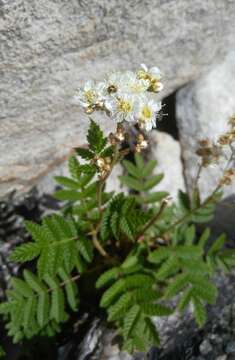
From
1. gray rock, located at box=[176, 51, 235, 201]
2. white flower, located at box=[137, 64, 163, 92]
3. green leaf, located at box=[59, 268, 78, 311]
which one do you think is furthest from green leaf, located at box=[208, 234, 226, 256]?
white flower, located at box=[137, 64, 163, 92]

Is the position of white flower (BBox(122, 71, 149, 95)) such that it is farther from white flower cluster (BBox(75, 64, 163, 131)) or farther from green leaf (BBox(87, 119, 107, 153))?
green leaf (BBox(87, 119, 107, 153))

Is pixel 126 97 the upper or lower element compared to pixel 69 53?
lower

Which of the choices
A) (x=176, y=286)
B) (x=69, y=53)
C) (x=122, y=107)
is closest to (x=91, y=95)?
(x=122, y=107)

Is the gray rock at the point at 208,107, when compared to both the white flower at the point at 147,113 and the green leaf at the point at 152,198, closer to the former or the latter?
the green leaf at the point at 152,198

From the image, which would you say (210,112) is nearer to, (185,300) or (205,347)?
(185,300)

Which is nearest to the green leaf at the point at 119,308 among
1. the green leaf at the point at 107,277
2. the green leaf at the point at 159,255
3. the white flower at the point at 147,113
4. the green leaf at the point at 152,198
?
the green leaf at the point at 107,277

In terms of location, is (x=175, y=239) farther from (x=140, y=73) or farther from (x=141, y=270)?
(x=140, y=73)

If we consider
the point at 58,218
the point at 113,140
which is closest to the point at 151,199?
the point at 58,218
